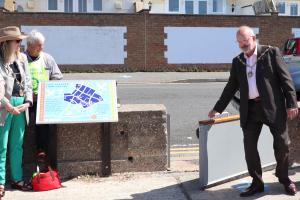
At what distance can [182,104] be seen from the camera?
13.3 meters

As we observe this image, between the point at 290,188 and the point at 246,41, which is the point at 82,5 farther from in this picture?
the point at 290,188

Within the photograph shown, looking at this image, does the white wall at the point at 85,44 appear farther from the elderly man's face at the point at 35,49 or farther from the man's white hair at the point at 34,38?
the man's white hair at the point at 34,38

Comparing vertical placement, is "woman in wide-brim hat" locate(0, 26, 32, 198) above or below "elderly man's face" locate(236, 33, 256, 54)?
below

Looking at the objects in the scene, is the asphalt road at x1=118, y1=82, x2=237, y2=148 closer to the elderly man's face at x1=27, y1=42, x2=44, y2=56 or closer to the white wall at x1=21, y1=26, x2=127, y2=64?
the elderly man's face at x1=27, y1=42, x2=44, y2=56

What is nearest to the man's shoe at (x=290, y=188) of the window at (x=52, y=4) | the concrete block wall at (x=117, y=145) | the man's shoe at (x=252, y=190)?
the man's shoe at (x=252, y=190)

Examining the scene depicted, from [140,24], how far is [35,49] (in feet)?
66.8

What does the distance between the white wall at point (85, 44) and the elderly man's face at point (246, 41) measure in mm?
20926

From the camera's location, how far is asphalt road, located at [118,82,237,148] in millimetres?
9156

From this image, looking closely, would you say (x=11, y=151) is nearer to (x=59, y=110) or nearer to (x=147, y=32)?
(x=59, y=110)

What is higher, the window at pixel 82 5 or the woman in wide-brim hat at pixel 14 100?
the window at pixel 82 5

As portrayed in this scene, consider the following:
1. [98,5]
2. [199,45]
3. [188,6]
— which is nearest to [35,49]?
[199,45]

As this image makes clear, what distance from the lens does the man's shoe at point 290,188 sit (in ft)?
16.9

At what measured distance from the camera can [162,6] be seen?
138 feet

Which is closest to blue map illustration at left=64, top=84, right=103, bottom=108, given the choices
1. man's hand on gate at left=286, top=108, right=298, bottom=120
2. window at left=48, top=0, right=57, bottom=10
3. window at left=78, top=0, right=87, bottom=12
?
man's hand on gate at left=286, top=108, right=298, bottom=120
